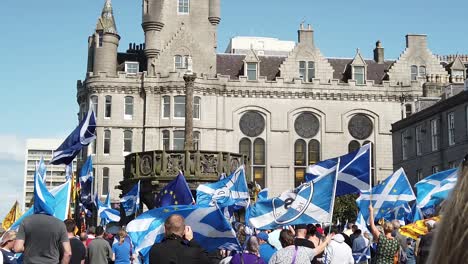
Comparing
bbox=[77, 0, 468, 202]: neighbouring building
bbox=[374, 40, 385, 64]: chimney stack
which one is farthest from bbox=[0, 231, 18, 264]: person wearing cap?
bbox=[374, 40, 385, 64]: chimney stack

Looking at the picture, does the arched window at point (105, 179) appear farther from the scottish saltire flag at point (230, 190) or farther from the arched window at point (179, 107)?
the scottish saltire flag at point (230, 190)

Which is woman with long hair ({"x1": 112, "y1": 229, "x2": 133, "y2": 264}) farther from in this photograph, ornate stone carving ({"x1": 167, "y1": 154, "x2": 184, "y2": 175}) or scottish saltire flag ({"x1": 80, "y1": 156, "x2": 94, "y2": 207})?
ornate stone carving ({"x1": 167, "y1": 154, "x2": 184, "y2": 175})

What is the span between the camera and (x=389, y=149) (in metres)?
60.3

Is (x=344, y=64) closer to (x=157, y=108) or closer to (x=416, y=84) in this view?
(x=416, y=84)

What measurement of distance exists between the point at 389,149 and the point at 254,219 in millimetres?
50182

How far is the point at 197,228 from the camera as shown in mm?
9906

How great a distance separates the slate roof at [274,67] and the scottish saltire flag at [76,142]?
4089 centimetres

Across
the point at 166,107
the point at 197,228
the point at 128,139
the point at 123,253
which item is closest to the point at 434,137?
the point at 166,107

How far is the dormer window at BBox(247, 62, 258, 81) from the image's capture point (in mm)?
60219

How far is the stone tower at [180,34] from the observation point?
5772 cm

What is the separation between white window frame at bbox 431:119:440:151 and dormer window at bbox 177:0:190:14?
93.1 ft

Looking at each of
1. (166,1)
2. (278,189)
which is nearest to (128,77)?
(166,1)

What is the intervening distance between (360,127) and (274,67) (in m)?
10.3

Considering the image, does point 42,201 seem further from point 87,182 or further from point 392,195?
point 87,182
